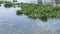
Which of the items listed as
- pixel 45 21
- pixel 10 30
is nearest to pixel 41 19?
pixel 45 21

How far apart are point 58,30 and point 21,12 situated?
1458 cm

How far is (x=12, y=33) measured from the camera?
65.4ft

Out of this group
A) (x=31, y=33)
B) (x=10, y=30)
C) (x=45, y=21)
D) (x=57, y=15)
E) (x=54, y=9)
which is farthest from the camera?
(x=54, y=9)

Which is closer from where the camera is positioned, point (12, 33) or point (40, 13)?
point (12, 33)

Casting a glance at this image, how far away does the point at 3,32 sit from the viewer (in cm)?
2053

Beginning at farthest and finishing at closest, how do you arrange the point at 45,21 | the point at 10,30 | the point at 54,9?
the point at 54,9 → the point at 45,21 → the point at 10,30

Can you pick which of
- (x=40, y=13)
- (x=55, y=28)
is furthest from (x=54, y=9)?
(x=55, y=28)

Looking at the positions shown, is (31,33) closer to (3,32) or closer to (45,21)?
(3,32)

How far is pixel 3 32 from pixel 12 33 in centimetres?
121

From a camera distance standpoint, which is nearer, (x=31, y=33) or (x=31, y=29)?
(x=31, y=33)

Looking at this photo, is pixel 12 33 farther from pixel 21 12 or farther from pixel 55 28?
pixel 21 12

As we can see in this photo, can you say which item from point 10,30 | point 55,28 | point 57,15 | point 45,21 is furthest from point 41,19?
Result: point 10,30

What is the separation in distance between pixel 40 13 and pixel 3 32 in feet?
34.4

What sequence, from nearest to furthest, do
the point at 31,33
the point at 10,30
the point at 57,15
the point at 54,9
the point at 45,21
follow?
the point at 31,33 < the point at 10,30 < the point at 45,21 < the point at 57,15 < the point at 54,9
